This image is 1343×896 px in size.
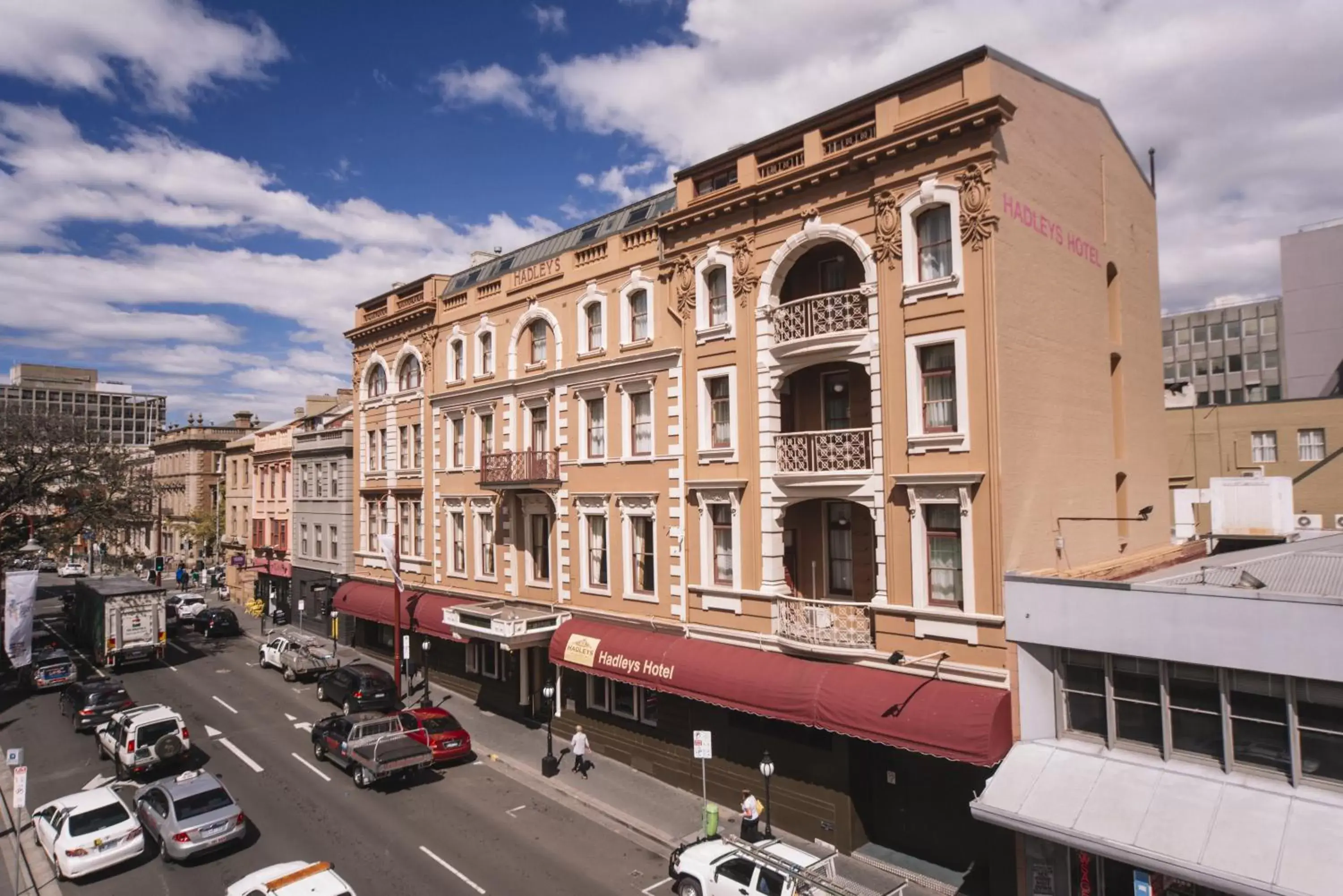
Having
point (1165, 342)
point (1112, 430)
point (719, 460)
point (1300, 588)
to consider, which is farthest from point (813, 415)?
point (1165, 342)

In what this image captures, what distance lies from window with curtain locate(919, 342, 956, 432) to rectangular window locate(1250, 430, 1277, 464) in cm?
2594

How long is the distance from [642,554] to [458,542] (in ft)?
37.5

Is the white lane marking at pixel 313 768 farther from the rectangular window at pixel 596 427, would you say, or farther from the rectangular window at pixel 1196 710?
the rectangular window at pixel 1196 710

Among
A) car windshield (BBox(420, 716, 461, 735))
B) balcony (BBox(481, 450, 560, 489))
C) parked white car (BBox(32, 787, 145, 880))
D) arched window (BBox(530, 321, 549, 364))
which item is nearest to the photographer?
parked white car (BBox(32, 787, 145, 880))

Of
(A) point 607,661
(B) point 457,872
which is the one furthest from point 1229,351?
(B) point 457,872

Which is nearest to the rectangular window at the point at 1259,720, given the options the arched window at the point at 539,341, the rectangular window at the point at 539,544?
the rectangular window at the point at 539,544

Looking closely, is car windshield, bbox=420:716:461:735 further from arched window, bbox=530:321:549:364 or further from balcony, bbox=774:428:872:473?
balcony, bbox=774:428:872:473

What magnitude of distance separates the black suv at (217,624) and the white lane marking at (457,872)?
32.9 meters

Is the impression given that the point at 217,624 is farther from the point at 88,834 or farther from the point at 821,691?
the point at 821,691

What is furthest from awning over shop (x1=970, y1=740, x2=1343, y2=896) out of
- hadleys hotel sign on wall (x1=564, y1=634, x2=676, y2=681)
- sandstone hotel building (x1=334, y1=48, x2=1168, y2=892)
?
hadleys hotel sign on wall (x1=564, y1=634, x2=676, y2=681)

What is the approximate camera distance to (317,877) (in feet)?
46.5

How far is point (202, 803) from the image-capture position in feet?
59.7

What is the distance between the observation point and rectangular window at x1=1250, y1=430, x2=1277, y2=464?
34.7m

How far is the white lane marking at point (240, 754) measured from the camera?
78.4ft
